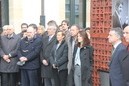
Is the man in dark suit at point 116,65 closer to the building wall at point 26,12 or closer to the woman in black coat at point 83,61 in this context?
the woman in black coat at point 83,61

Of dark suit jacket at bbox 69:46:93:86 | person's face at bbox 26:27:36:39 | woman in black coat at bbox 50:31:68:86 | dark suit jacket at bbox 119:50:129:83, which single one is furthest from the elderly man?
dark suit jacket at bbox 119:50:129:83

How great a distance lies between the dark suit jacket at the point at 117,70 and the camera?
6.07m

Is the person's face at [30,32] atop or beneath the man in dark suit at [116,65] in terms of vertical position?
atop

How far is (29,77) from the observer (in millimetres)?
9023

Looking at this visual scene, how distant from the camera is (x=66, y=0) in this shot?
48.5 ft

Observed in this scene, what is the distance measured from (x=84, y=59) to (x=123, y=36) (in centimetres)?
146

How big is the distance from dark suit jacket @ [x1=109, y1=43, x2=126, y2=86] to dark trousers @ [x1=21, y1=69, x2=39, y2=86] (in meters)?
3.14

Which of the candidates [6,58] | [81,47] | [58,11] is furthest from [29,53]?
[58,11]

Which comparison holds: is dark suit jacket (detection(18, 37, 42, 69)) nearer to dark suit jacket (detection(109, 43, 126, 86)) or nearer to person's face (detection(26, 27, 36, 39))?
person's face (detection(26, 27, 36, 39))

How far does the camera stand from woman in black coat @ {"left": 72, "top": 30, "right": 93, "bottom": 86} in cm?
774

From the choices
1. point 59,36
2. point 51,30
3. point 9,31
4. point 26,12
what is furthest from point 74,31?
point 26,12

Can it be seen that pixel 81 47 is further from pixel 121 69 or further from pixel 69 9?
pixel 69 9

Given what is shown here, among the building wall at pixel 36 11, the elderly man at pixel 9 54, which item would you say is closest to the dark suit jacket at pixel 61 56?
the elderly man at pixel 9 54

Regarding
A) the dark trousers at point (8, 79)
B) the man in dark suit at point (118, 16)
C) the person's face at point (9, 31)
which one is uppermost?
the man in dark suit at point (118, 16)
